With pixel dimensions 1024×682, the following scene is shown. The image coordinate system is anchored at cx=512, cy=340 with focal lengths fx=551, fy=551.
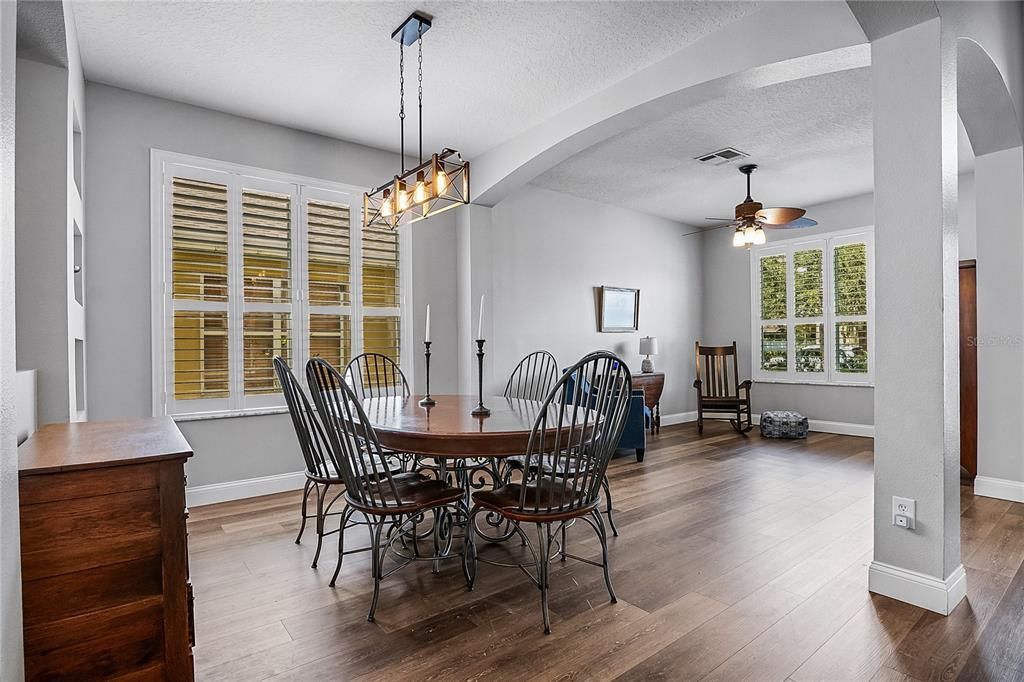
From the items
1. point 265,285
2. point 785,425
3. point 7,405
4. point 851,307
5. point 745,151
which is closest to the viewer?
point 7,405

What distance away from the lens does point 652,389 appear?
6461mm

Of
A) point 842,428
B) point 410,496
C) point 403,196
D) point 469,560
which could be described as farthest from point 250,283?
point 842,428

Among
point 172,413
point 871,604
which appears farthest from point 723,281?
point 172,413

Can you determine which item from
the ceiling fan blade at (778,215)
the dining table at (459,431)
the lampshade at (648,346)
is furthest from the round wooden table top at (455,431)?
the lampshade at (648,346)

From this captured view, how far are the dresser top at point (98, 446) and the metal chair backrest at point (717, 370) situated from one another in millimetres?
6304

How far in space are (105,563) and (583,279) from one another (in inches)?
217

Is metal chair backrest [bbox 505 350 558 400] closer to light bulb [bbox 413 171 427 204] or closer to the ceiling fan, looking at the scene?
light bulb [bbox 413 171 427 204]

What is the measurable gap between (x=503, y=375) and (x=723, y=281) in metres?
4.00

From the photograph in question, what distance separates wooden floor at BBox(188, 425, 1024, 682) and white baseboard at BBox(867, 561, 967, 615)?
A: 1.7 inches

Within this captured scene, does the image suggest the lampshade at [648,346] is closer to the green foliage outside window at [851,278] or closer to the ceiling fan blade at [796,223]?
the ceiling fan blade at [796,223]

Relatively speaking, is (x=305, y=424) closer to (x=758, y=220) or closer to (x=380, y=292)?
(x=380, y=292)

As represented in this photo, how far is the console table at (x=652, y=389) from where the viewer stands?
6348 mm

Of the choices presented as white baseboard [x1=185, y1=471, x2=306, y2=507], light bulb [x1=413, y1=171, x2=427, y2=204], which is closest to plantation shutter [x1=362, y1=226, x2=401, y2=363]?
white baseboard [x1=185, y1=471, x2=306, y2=507]

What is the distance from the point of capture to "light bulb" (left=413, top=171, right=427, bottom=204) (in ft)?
9.04
